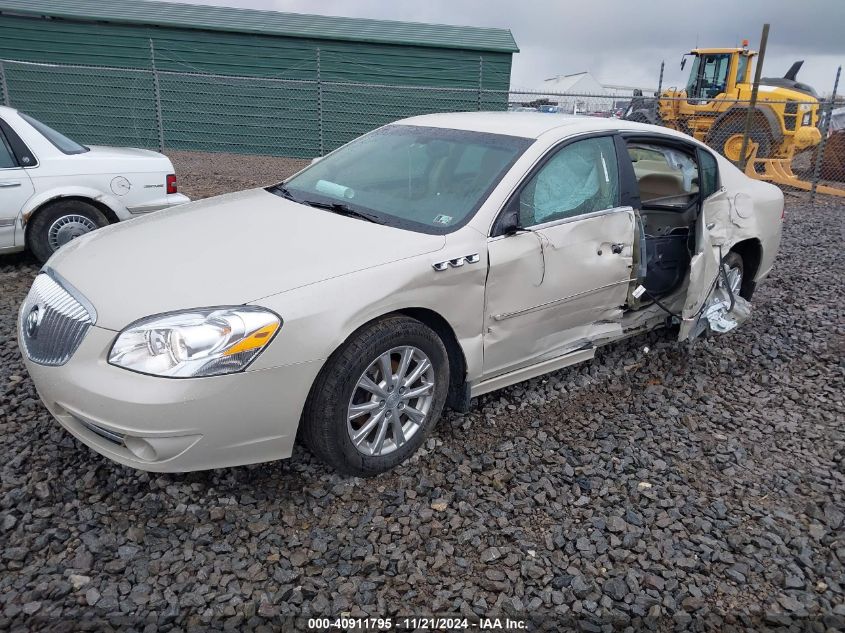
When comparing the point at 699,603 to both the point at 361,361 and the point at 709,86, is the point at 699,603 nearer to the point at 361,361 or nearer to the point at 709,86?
the point at 361,361

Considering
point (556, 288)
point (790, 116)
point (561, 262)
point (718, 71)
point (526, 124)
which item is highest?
point (718, 71)

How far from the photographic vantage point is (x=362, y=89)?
15234mm

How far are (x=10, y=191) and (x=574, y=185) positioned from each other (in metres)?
4.54

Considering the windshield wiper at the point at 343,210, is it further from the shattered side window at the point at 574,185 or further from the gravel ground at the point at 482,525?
the gravel ground at the point at 482,525

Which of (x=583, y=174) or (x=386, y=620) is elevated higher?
(x=583, y=174)

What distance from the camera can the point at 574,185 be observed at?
359cm

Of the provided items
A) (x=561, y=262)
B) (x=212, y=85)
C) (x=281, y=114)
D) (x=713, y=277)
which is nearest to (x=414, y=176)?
(x=561, y=262)

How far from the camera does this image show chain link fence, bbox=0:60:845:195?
44.8 feet

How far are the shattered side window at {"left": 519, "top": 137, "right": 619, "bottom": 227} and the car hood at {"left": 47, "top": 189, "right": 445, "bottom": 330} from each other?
64cm

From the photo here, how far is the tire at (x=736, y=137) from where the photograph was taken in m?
13.5

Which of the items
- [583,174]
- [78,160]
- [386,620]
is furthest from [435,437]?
[78,160]

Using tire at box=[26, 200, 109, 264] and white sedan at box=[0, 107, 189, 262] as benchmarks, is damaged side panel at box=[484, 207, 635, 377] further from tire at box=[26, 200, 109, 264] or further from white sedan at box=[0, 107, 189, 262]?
tire at box=[26, 200, 109, 264]

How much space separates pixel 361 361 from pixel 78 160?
426 centimetres

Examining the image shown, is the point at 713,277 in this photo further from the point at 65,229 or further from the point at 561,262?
the point at 65,229
